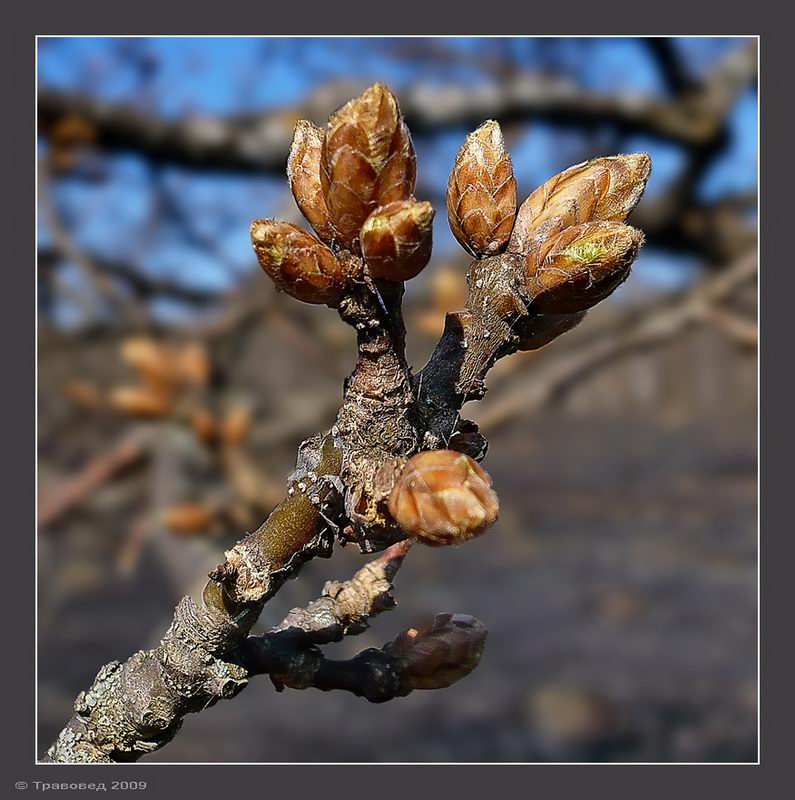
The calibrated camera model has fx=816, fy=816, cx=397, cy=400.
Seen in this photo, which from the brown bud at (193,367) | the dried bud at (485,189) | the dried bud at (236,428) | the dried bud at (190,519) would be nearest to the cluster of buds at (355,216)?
the dried bud at (485,189)

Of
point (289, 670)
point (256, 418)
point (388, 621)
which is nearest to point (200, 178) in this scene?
point (256, 418)

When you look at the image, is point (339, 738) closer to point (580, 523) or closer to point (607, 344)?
point (607, 344)

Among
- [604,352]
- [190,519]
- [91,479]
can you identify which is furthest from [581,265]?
[91,479]

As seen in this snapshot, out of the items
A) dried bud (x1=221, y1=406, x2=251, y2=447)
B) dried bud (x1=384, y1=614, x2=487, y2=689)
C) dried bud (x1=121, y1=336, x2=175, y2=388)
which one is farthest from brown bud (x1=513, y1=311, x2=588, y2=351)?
dried bud (x1=121, y1=336, x2=175, y2=388)

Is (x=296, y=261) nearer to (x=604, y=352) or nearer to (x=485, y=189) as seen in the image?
(x=485, y=189)

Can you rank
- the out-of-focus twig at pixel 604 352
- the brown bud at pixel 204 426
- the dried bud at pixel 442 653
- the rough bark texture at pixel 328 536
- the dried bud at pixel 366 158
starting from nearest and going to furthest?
the dried bud at pixel 366 158
the rough bark texture at pixel 328 536
the dried bud at pixel 442 653
the out-of-focus twig at pixel 604 352
the brown bud at pixel 204 426

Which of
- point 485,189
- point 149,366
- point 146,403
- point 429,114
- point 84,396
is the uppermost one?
point 429,114

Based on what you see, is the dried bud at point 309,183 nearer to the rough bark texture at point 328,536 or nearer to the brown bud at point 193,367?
the rough bark texture at point 328,536
